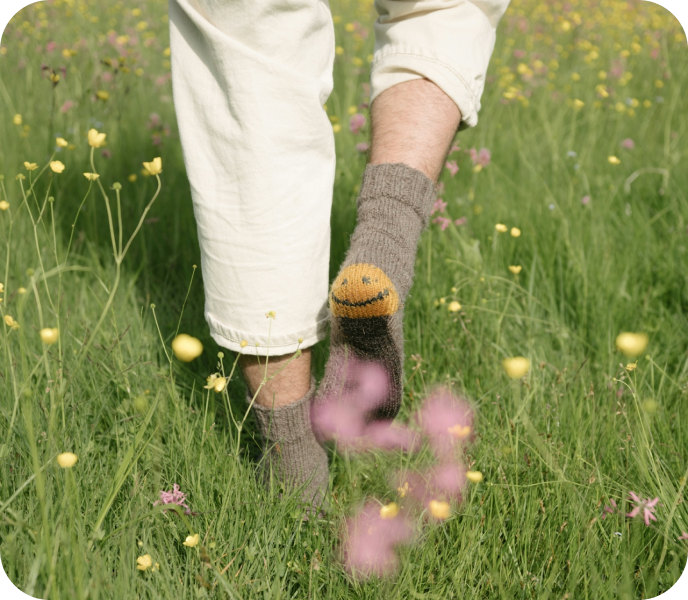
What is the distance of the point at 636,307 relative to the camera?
5.56ft

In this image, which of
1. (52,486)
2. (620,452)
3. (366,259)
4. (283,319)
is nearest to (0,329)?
(52,486)

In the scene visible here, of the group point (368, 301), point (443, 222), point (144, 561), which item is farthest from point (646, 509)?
point (443, 222)

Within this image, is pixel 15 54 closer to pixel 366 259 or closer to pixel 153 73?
pixel 153 73

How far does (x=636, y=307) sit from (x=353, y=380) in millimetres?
988

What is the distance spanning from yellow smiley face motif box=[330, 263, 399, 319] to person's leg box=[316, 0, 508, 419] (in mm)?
125

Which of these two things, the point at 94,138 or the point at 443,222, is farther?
A: the point at 443,222

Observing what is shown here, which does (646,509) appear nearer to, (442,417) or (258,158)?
(442,417)

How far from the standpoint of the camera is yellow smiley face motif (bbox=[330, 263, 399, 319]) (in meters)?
0.95

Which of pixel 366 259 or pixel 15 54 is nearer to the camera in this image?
pixel 366 259

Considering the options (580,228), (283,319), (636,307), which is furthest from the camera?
(580,228)

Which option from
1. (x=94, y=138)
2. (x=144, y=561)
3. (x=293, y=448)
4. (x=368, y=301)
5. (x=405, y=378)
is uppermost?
(x=94, y=138)

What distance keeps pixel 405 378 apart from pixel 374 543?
50 cm

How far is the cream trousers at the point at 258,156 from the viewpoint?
0.96 m

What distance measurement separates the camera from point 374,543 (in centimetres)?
A: 104
